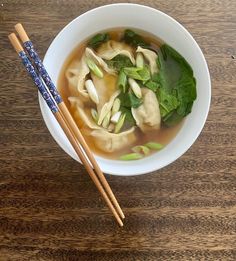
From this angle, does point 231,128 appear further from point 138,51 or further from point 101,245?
point 101,245

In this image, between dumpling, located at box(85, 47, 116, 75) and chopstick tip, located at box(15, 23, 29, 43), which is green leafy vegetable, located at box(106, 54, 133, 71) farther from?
chopstick tip, located at box(15, 23, 29, 43)

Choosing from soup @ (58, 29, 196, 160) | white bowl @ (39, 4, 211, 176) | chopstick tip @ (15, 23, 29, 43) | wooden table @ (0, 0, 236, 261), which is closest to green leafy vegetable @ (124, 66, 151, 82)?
soup @ (58, 29, 196, 160)

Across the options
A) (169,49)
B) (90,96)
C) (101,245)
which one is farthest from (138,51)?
(101,245)

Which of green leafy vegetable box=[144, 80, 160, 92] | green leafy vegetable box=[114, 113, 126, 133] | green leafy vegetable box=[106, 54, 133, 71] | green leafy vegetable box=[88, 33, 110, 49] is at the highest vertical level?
green leafy vegetable box=[88, 33, 110, 49]

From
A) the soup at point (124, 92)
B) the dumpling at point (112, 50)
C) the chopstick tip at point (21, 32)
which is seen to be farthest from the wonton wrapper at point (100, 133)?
the chopstick tip at point (21, 32)

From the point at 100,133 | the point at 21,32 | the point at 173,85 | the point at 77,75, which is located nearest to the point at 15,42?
the point at 21,32

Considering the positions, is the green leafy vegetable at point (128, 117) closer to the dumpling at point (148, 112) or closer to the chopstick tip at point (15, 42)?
the dumpling at point (148, 112)

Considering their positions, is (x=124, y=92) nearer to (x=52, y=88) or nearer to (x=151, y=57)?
(x=151, y=57)
